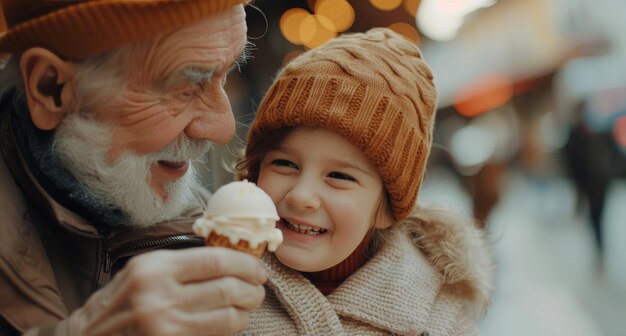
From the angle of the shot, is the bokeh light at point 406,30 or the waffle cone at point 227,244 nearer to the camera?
the waffle cone at point 227,244

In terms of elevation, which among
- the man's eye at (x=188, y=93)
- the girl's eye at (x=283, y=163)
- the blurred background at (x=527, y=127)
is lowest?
the blurred background at (x=527, y=127)

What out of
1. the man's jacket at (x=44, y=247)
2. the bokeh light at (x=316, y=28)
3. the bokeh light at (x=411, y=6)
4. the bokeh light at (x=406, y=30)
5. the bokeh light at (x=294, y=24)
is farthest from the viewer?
the bokeh light at (x=406, y=30)

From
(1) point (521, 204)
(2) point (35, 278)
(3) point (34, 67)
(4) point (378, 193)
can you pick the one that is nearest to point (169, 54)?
(3) point (34, 67)

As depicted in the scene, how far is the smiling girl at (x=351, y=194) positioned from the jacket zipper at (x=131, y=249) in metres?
0.31

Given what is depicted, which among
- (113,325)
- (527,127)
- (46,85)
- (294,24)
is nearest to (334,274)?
(113,325)

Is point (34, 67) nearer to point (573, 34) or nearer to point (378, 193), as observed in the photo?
point (378, 193)

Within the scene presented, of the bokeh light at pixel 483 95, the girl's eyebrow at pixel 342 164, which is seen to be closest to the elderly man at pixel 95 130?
the girl's eyebrow at pixel 342 164

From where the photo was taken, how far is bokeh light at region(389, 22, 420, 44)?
13.3 metres

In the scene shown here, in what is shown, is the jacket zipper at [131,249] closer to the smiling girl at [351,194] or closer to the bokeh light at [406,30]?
the smiling girl at [351,194]

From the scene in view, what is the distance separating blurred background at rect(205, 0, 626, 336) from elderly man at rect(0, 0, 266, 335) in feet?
2.86

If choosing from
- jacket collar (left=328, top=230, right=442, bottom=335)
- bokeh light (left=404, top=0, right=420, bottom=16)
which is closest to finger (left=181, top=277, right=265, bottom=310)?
jacket collar (left=328, top=230, right=442, bottom=335)

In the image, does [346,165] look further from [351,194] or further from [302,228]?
[302,228]

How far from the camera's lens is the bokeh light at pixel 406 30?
13332 millimetres

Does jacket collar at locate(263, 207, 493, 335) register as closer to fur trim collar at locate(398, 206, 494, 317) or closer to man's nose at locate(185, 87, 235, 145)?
fur trim collar at locate(398, 206, 494, 317)
